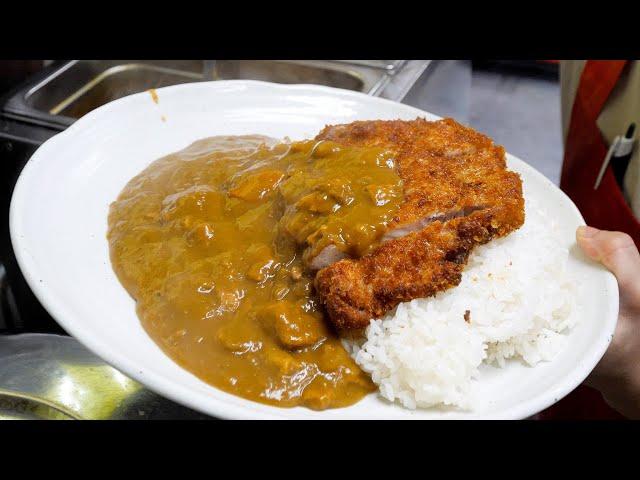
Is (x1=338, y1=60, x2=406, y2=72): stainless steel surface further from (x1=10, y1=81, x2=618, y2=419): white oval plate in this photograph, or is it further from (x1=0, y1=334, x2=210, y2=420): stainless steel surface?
(x1=0, y1=334, x2=210, y2=420): stainless steel surface

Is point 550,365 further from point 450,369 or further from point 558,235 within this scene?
point 558,235

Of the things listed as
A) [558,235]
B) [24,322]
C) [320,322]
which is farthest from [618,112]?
[24,322]

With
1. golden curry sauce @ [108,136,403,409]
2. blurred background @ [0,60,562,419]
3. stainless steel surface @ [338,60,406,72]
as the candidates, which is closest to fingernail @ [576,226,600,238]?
golden curry sauce @ [108,136,403,409]

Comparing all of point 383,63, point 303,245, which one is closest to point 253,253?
point 303,245

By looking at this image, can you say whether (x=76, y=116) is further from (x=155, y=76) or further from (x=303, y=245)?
(x=303, y=245)

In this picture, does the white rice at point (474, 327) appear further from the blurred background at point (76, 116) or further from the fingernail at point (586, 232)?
the blurred background at point (76, 116)

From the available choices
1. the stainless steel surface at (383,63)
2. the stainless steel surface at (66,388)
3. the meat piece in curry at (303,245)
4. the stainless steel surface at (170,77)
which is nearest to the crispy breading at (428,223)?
the meat piece in curry at (303,245)

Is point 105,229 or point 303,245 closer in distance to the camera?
point 303,245
